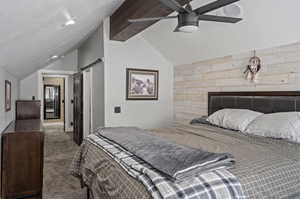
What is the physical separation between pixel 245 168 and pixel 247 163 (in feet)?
0.33

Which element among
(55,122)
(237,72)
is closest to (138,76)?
(237,72)

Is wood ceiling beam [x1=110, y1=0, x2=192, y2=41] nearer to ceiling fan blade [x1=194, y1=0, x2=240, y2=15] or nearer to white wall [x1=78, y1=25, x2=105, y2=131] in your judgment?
ceiling fan blade [x1=194, y1=0, x2=240, y2=15]

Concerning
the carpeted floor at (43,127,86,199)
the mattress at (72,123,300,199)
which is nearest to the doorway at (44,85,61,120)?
the carpeted floor at (43,127,86,199)

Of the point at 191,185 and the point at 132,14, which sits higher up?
the point at 132,14

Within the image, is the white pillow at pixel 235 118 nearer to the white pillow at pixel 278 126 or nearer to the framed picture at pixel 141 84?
the white pillow at pixel 278 126

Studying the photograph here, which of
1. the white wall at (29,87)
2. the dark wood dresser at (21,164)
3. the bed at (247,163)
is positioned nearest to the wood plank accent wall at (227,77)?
the bed at (247,163)

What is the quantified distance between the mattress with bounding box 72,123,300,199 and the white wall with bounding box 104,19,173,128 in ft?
5.70

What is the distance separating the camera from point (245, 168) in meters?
1.51

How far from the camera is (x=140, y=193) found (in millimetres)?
1254

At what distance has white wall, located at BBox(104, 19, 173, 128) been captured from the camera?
4020 mm

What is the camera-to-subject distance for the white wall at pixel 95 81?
418 cm

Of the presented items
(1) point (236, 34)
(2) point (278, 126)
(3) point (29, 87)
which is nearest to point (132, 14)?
(1) point (236, 34)

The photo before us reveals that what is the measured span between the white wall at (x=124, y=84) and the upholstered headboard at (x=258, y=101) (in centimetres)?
118

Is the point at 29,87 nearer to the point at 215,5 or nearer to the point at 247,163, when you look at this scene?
the point at 215,5
